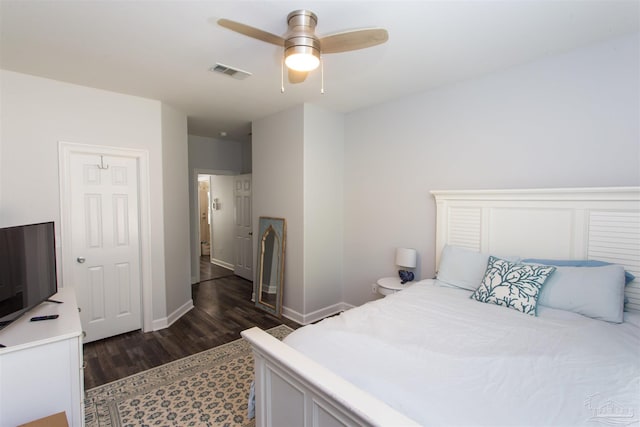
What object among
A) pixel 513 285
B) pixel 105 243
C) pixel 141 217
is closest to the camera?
pixel 513 285

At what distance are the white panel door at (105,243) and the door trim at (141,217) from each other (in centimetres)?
5

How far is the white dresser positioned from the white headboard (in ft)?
9.76

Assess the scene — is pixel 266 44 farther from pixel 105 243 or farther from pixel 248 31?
pixel 105 243

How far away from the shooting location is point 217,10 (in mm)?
1800

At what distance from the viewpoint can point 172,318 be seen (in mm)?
3711

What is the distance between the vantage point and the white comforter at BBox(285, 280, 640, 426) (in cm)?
108

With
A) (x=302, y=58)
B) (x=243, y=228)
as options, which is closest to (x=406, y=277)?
(x=302, y=58)

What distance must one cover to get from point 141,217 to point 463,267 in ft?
11.2

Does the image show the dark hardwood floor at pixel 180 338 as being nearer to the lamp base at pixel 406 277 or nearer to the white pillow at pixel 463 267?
the lamp base at pixel 406 277

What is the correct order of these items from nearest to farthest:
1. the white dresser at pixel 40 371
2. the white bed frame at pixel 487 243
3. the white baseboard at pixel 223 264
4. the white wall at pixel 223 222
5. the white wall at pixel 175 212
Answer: the white bed frame at pixel 487 243 < the white dresser at pixel 40 371 < the white wall at pixel 175 212 < the white wall at pixel 223 222 < the white baseboard at pixel 223 264

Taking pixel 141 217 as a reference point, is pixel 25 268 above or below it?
below

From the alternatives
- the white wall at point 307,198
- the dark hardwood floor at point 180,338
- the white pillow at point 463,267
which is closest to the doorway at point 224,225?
the dark hardwood floor at point 180,338

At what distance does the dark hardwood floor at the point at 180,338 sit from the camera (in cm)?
273

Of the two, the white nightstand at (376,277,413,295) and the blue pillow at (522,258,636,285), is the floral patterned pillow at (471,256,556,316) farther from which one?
the white nightstand at (376,277,413,295)
